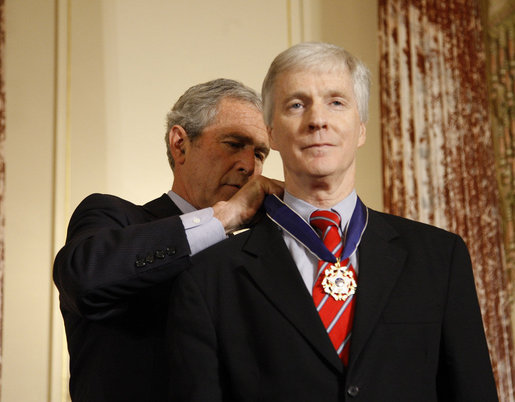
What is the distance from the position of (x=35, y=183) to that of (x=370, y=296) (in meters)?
2.28

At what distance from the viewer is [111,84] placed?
355cm

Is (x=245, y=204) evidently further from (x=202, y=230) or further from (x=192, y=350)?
(x=192, y=350)

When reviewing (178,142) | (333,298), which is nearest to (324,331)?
(333,298)

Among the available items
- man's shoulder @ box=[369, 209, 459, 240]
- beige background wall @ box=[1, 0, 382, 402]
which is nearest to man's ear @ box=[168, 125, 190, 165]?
man's shoulder @ box=[369, 209, 459, 240]

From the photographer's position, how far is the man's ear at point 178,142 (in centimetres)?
238

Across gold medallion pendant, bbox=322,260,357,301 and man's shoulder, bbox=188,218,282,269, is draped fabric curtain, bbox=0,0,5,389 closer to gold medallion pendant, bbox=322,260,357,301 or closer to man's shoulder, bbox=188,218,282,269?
man's shoulder, bbox=188,218,282,269

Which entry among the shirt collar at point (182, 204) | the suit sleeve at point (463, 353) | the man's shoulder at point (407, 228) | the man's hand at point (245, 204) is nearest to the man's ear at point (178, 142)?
the shirt collar at point (182, 204)

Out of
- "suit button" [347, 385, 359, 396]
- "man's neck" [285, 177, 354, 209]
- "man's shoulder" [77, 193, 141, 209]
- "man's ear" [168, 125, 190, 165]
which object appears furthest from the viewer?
"man's ear" [168, 125, 190, 165]

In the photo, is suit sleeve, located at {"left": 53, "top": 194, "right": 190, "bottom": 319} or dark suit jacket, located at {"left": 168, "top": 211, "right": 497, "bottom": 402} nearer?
dark suit jacket, located at {"left": 168, "top": 211, "right": 497, "bottom": 402}

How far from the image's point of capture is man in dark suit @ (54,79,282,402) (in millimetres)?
1802

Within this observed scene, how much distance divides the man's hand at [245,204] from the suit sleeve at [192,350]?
328 mm

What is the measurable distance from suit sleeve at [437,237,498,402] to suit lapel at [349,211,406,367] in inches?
5.2

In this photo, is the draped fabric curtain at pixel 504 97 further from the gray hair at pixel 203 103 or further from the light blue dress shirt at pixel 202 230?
the light blue dress shirt at pixel 202 230

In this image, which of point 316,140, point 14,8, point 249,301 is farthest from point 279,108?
point 14,8
